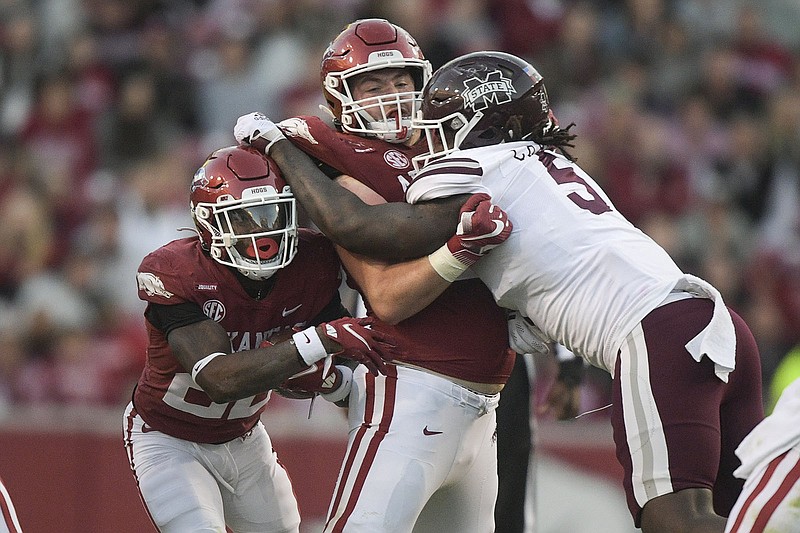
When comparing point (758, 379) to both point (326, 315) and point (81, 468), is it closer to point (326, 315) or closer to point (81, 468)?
point (326, 315)

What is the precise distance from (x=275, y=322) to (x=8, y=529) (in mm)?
993

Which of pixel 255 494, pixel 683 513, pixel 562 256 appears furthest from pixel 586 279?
pixel 255 494

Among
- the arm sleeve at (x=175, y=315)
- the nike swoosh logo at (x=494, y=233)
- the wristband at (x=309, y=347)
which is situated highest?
the nike swoosh logo at (x=494, y=233)

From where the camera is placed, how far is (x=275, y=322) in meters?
4.04

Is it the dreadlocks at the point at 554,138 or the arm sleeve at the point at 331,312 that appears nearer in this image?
the dreadlocks at the point at 554,138

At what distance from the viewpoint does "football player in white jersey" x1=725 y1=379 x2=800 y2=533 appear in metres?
2.74

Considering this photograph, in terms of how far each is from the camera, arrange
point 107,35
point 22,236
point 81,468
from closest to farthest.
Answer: point 81,468
point 22,236
point 107,35

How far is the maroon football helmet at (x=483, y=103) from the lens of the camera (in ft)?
12.1

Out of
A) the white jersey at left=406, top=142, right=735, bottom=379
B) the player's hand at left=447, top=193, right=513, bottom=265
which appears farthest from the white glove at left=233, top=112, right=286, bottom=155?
the player's hand at left=447, top=193, right=513, bottom=265

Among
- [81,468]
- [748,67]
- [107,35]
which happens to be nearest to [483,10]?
[748,67]

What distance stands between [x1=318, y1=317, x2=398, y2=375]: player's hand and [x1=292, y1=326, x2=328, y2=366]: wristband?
0.03 metres

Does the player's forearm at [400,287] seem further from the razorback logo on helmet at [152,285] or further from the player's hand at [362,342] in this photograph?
the razorback logo on helmet at [152,285]

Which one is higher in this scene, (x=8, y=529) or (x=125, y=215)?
(x=8, y=529)

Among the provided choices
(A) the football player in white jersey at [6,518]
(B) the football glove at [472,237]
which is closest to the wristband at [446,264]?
(B) the football glove at [472,237]
